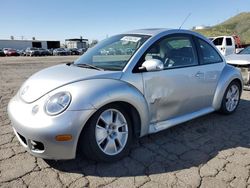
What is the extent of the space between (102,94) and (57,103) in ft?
1.58

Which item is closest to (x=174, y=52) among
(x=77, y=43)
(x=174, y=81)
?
(x=174, y=81)

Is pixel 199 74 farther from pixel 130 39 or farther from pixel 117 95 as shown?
pixel 117 95

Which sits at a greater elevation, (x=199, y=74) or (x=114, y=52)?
(x=114, y=52)

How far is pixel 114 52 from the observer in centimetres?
360

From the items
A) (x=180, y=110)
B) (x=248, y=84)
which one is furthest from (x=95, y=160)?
(x=248, y=84)

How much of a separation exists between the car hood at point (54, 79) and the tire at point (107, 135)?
0.40 m

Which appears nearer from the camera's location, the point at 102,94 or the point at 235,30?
the point at 102,94

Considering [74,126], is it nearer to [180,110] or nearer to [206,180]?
[206,180]

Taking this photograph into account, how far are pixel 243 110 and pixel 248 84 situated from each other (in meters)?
1.96

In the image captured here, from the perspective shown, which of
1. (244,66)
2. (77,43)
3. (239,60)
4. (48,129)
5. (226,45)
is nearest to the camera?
(48,129)

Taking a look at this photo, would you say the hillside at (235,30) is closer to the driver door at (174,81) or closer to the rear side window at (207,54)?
the rear side window at (207,54)

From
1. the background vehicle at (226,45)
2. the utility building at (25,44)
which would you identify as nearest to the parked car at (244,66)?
the background vehicle at (226,45)

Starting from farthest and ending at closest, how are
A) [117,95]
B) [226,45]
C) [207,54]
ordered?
1. [226,45]
2. [207,54]
3. [117,95]

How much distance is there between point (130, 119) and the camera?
302 centimetres
